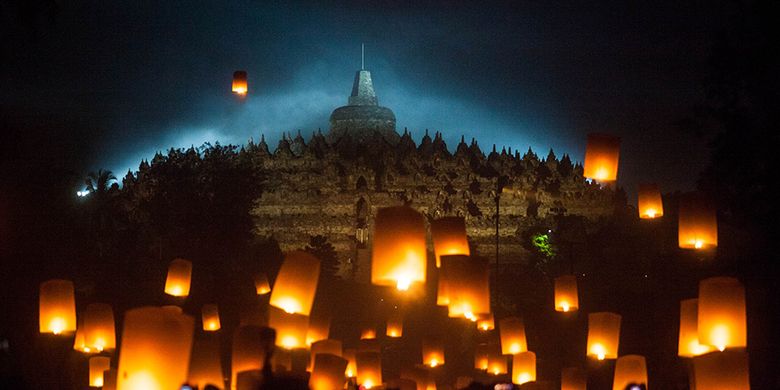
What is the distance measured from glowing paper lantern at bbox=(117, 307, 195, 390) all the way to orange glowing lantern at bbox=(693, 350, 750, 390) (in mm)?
4544

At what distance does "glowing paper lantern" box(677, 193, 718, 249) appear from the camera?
10930mm

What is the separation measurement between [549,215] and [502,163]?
13.7 ft

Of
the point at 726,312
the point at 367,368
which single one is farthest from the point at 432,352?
the point at 726,312

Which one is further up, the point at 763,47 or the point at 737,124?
the point at 763,47

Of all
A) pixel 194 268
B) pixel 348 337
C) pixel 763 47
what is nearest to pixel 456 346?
pixel 348 337

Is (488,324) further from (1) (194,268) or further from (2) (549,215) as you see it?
(2) (549,215)

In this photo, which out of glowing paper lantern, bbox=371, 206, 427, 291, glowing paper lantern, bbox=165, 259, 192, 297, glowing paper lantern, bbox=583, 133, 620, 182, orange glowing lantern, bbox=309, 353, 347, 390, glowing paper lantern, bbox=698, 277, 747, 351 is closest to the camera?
glowing paper lantern, bbox=371, 206, 427, 291

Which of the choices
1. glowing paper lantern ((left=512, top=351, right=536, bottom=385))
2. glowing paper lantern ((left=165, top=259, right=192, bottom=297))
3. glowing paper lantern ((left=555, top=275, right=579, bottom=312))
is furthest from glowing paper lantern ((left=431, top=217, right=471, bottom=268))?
glowing paper lantern ((left=165, top=259, right=192, bottom=297))

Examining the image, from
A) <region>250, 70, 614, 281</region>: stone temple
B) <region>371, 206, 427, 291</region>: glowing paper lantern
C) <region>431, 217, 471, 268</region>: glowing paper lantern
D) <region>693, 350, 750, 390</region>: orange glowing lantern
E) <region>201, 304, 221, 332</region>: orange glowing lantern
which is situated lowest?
<region>693, 350, 750, 390</region>: orange glowing lantern

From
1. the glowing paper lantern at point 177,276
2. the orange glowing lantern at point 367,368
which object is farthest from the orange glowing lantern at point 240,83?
the orange glowing lantern at point 367,368

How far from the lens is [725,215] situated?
14.9 meters

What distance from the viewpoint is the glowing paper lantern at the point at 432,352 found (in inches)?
593

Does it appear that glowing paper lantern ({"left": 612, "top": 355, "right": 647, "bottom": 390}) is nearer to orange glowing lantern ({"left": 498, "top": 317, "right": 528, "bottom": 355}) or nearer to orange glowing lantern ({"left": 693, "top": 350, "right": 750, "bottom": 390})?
orange glowing lantern ({"left": 693, "top": 350, "right": 750, "bottom": 390})

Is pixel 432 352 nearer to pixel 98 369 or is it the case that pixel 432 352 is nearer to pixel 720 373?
pixel 98 369
